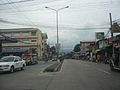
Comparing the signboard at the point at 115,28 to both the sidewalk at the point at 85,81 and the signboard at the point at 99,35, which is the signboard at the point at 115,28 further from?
the signboard at the point at 99,35

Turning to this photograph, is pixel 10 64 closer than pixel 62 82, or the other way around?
pixel 62 82

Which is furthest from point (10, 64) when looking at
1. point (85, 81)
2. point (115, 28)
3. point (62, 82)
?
point (115, 28)

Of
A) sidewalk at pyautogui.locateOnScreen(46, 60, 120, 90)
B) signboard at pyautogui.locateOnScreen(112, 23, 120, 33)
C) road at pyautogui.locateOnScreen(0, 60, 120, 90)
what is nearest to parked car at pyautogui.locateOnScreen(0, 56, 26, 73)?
road at pyautogui.locateOnScreen(0, 60, 120, 90)

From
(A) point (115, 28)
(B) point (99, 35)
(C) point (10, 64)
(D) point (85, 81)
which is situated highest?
(B) point (99, 35)

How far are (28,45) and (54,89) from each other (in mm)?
86178

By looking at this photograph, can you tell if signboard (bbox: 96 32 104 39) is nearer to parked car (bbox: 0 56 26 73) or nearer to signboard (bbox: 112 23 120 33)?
signboard (bbox: 112 23 120 33)

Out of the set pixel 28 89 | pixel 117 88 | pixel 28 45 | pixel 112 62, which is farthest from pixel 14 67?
pixel 28 45

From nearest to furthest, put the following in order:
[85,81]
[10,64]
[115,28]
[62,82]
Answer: [62,82] < [85,81] < [10,64] < [115,28]

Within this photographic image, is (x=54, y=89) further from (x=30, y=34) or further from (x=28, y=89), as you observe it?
(x=30, y=34)

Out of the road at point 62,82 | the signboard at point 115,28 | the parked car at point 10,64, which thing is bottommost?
the road at point 62,82

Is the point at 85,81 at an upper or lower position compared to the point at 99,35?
lower

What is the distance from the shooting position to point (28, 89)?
1120cm

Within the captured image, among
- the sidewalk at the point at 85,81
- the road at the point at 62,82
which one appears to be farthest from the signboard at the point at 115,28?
the road at the point at 62,82

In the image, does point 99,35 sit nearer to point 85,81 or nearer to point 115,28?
point 115,28
